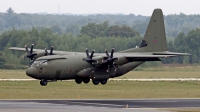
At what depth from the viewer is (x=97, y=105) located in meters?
37.9

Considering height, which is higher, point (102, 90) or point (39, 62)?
point (39, 62)

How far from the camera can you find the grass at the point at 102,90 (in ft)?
155

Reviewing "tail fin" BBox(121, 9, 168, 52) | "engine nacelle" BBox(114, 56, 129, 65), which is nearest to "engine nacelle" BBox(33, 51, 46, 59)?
"engine nacelle" BBox(114, 56, 129, 65)

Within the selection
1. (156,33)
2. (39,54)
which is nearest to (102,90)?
(39,54)

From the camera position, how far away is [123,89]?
5447 cm

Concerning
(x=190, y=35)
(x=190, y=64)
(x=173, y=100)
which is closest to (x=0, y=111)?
(x=173, y=100)

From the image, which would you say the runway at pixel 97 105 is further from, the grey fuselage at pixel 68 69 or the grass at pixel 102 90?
the grey fuselage at pixel 68 69

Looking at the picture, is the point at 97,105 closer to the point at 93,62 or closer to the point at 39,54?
the point at 93,62

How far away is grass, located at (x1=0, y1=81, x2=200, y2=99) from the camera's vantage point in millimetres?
47125

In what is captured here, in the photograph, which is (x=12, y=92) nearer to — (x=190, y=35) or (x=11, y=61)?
(x=11, y=61)

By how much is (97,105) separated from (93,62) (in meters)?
15.5

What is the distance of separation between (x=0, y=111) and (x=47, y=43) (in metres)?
66.7

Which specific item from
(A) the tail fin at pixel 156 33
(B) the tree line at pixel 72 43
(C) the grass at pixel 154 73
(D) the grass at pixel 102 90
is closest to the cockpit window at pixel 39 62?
(D) the grass at pixel 102 90

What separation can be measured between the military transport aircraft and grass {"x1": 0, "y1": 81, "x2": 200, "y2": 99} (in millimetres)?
1320
